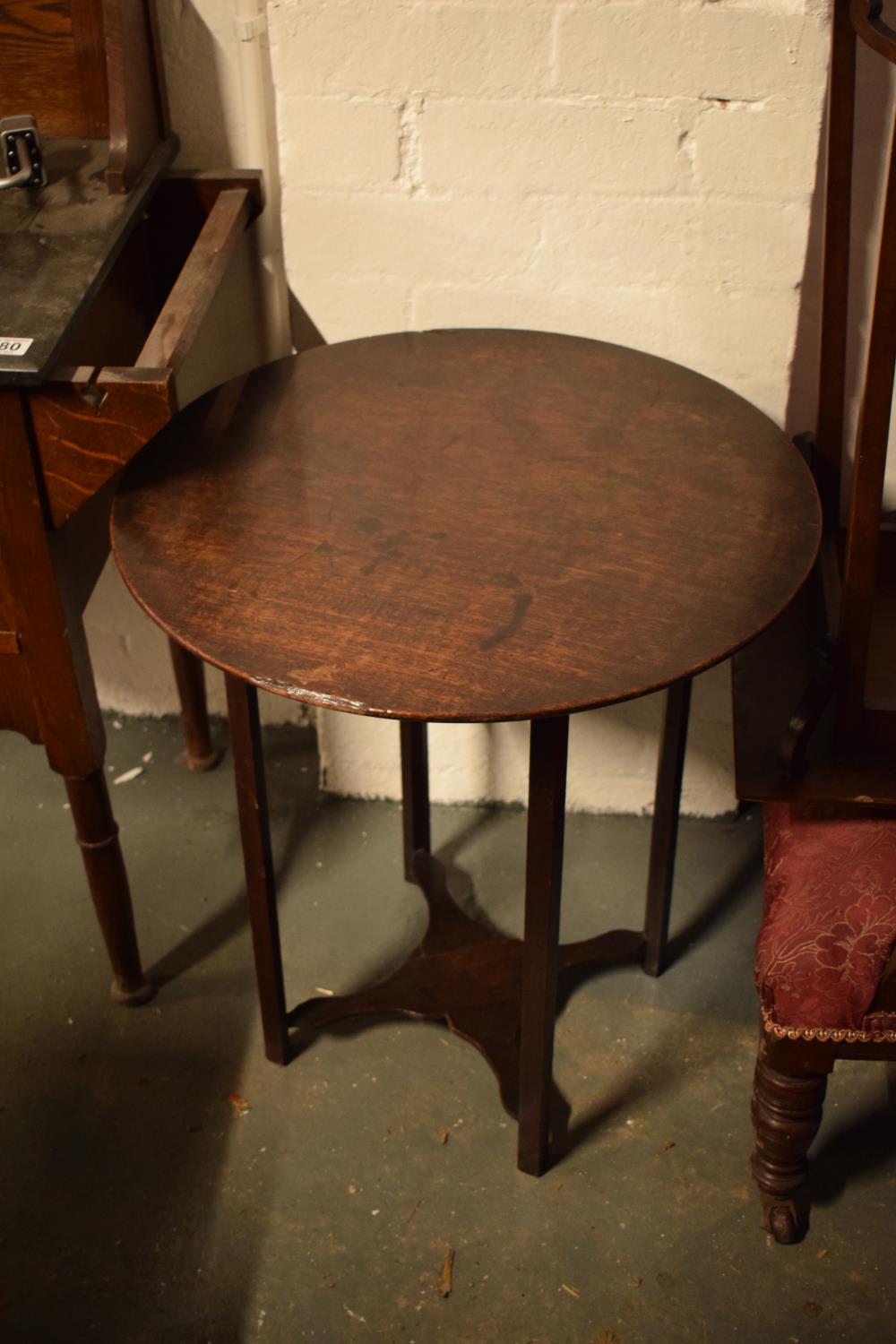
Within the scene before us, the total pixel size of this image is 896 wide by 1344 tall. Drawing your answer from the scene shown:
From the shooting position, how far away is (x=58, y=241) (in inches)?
64.9

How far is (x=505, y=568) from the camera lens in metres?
1.39

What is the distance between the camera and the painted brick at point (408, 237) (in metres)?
1.86

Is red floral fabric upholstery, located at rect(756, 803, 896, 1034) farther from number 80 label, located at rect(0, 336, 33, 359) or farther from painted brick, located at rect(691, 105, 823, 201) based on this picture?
number 80 label, located at rect(0, 336, 33, 359)

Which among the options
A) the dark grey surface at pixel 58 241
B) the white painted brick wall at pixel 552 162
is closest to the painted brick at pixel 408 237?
the white painted brick wall at pixel 552 162

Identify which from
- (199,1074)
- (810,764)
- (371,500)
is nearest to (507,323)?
(371,500)

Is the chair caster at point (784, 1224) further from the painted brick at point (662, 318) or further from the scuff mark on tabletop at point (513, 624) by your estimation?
the painted brick at point (662, 318)

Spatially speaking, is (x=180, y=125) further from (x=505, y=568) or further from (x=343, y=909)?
(x=343, y=909)

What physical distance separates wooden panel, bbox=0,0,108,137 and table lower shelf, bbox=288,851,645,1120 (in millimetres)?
1321

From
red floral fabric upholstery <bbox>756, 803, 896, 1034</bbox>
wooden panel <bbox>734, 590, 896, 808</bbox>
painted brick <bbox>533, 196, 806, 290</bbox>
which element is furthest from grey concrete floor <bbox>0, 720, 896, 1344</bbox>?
painted brick <bbox>533, 196, 806, 290</bbox>

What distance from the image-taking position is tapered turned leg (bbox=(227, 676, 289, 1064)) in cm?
157

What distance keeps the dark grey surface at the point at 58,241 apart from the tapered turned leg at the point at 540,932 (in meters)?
0.69

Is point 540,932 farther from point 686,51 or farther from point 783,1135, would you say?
point 686,51

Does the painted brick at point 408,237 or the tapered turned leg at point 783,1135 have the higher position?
the painted brick at point 408,237

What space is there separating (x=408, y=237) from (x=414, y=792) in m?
0.86
